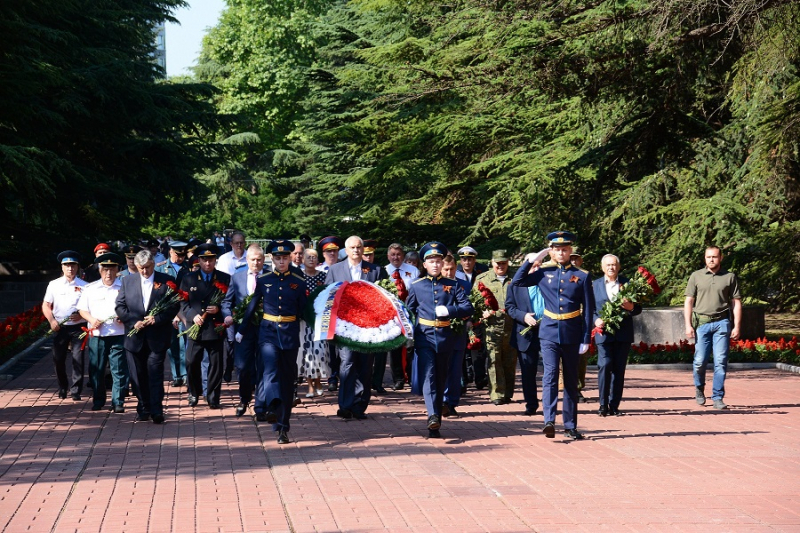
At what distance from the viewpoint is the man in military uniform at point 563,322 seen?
10.8 m

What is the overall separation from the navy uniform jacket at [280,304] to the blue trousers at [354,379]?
3.70 ft

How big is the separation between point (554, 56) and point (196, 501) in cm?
1405

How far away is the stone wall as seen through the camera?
787 inches

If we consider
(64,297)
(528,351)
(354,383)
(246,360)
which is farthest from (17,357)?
(528,351)

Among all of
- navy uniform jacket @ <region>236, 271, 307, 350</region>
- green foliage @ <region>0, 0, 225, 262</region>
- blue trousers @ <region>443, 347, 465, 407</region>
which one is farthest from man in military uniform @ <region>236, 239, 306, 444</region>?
green foliage @ <region>0, 0, 225, 262</region>

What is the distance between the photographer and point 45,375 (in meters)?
16.8

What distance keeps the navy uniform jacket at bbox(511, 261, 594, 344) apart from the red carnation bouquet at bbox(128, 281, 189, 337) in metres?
4.09

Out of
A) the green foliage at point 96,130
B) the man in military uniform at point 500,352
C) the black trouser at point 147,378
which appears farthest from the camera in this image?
the green foliage at point 96,130

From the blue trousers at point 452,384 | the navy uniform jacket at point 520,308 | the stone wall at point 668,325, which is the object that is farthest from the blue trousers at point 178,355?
the stone wall at point 668,325

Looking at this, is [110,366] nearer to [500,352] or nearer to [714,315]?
[500,352]

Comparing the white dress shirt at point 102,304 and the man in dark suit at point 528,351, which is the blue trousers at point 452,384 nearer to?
the man in dark suit at point 528,351

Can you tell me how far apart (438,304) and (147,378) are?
3.57m

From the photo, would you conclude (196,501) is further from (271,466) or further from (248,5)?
(248,5)

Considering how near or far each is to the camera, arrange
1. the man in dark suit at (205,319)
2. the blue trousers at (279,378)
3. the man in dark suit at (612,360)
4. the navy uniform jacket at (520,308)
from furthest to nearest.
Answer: the man in dark suit at (205,319), the man in dark suit at (612,360), the navy uniform jacket at (520,308), the blue trousers at (279,378)
